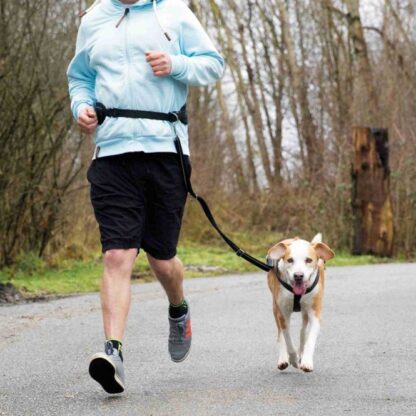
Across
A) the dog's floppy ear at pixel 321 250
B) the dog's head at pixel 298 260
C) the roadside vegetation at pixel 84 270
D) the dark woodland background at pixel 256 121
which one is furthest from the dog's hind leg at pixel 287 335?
the dark woodland background at pixel 256 121

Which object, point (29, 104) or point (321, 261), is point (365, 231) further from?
point (321, 261)

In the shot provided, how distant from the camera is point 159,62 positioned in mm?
5520

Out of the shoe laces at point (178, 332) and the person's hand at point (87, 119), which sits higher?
the person's hand at point (87, 119)

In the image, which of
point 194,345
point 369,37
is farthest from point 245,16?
point 194,345

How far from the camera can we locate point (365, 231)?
1722cm

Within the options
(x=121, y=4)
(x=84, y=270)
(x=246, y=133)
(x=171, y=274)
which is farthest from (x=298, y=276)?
(x=246, y=133)

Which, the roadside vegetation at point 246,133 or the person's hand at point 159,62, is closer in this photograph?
the person's hand at point 159,62

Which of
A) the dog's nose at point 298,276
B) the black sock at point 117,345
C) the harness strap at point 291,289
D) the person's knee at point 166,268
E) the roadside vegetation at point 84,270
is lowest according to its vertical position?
the roadside vegetation at point 84,270

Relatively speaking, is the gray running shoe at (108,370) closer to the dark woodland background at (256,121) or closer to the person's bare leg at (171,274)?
the person's bare leg at (171,274)

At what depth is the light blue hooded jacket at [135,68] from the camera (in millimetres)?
5629

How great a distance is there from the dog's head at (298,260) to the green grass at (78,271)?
237 inches

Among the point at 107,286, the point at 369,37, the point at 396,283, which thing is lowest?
the point at 396,283

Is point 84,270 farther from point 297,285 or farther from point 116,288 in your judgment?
point 116,288

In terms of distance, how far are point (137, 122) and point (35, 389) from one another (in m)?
1.48
